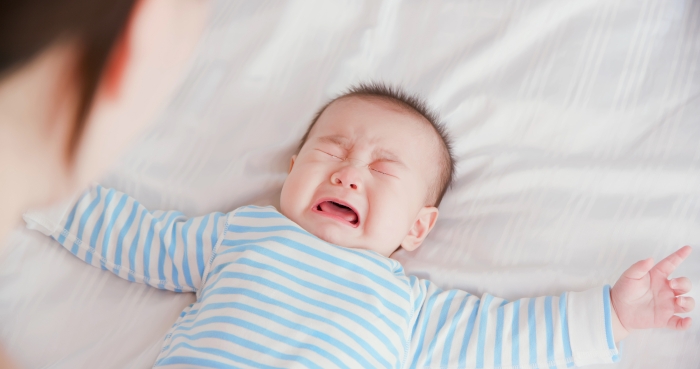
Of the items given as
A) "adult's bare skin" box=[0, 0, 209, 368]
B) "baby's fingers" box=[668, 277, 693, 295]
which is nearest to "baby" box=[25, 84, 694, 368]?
"baby's fingers" box=[668, 277, 693, 295]

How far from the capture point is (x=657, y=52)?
1.26 m

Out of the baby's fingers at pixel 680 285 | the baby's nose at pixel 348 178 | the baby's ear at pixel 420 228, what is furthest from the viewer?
the baby's ear at pixel 420 228

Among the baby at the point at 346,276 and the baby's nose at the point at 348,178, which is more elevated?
the baby's nose at the point at 348,178

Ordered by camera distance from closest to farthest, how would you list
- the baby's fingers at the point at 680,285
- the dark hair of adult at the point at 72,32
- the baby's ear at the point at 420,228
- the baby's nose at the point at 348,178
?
1. the dark hair of adult at the point at 72,32
2. the baby's fingers at the point at 680,285
3. the baby's nose at the point at 348,178
4. the baby's ear at the point at 420,228

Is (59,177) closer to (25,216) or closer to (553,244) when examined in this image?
(25,216)

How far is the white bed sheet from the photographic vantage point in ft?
3.26

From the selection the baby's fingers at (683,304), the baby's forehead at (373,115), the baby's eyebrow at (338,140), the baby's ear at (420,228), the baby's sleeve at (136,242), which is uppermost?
the baby's forehead at (373,115)

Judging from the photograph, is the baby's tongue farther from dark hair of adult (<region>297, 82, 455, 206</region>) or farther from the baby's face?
dark hair of adult (<region>297, 82, 455, 206</region>)

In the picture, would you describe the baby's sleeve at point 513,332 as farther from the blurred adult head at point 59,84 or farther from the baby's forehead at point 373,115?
the blurred adult head at point 59,84

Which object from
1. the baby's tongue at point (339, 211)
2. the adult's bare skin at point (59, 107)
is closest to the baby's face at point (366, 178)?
the baby's tongue at point (339, 211)

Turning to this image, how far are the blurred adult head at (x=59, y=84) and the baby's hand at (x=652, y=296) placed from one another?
0.77 metres

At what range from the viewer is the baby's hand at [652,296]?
0.85 meters

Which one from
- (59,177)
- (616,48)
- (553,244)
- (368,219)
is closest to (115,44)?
(59,177)

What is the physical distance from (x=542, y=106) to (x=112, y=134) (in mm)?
885
